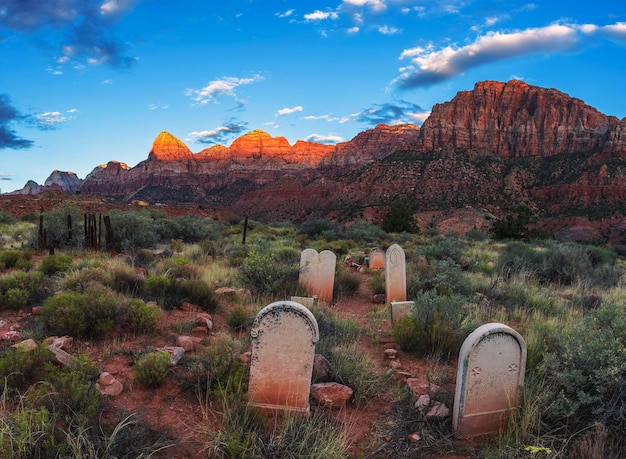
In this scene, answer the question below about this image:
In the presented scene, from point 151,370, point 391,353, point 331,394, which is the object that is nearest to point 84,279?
point 151,370

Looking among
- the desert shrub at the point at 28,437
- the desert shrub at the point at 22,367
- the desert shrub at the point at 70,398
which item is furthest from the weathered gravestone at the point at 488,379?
the desert shrub at the point at 22,367

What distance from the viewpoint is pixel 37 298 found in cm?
718

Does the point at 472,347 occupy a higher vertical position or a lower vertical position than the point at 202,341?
higher

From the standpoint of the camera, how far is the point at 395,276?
8.95 meters

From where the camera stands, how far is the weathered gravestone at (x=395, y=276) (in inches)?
349

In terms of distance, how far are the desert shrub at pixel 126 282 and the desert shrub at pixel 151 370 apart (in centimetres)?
359

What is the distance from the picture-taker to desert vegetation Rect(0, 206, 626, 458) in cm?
337

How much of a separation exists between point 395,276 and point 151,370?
6.02 metres

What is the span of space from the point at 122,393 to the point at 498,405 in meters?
4.17

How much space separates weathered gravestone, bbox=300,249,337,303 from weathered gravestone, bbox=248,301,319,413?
5.01 meters

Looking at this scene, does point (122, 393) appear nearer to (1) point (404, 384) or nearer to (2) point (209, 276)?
(1) point (404, 384)

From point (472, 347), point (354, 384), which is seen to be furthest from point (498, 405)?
point (354, 384)

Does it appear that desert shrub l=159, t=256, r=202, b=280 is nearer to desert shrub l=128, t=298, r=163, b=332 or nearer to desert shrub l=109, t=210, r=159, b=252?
desert shrub l=128, t=298, r=163, b=332

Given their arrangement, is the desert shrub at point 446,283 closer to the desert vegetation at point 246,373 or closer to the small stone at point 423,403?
the desert vegetation at point 246,373
